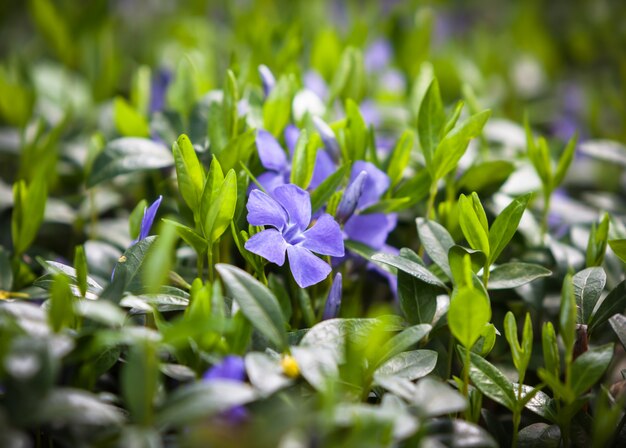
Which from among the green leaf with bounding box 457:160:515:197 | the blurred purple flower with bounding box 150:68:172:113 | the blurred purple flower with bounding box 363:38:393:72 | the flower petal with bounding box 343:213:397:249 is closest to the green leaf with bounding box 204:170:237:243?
the flower petal with bounding box 343:213:397:249

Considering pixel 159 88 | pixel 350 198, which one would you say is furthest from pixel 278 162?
pixel 159 88

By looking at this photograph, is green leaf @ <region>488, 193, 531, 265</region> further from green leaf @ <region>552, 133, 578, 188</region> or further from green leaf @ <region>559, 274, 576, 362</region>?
green leaf @ <region>552, 133, 578, 188</region>

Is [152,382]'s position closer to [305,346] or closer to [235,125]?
[305,346]

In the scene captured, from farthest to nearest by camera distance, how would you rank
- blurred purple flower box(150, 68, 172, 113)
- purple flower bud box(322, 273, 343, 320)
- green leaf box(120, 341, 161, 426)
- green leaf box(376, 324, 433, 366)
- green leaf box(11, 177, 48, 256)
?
blurred purple flower box(150, 68, 172, 113) → green leaf box(11, 177, 48, 256) → purple flower bud box(322, 273, 343, 320) → green leaf box(376, 324, 433, 366) → green leaf box(120, 341, 161, 426)

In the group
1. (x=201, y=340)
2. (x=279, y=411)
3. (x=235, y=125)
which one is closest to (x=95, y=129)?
(x=235, y=125)

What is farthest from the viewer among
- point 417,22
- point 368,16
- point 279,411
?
point 368,16

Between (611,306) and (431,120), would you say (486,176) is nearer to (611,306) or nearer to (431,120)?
(431,120)
